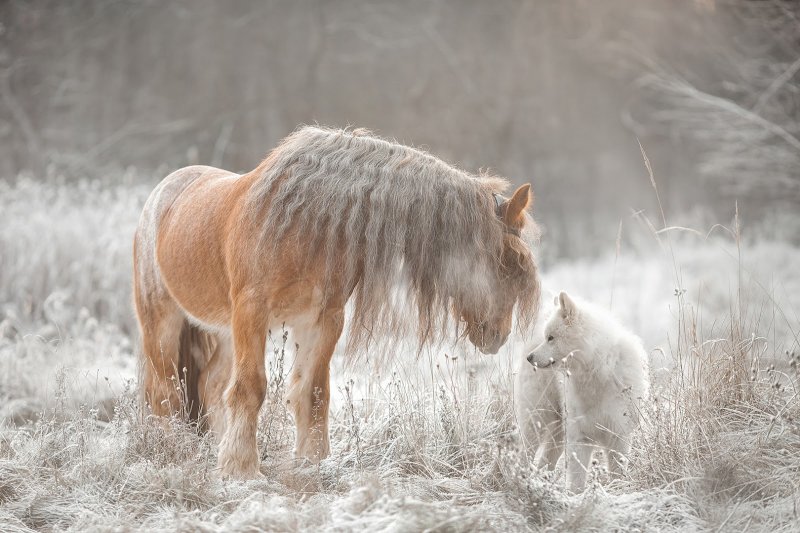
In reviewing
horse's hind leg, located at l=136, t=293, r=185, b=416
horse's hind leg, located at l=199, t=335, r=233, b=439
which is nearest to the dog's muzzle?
horse's hind leg, located at l=199, t=335, r=233, b=439

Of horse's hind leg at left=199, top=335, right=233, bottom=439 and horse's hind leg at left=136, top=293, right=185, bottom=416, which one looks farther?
horse's hind leg at left=199, top=335, right=233, bottom=439

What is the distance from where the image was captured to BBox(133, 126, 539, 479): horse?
3.46 m

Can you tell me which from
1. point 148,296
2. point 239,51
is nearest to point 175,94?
point 239,51

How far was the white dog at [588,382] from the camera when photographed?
3844 mm

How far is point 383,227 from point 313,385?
0.84 m

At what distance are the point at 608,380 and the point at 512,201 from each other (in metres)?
1.05

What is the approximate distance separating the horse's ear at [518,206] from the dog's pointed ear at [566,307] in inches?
18.6

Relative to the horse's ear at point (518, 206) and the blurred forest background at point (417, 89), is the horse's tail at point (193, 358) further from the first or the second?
the blurred forest background at point (417, 89)

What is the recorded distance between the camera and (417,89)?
617 inches

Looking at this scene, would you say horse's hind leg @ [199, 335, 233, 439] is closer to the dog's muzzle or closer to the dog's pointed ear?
the dog's muzzle

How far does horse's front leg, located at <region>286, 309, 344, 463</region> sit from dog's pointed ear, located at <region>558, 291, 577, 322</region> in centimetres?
109

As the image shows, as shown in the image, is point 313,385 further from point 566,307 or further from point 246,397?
point 566,307

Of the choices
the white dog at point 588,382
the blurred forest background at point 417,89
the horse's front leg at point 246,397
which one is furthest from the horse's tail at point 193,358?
the blurred forest background at point 417,89

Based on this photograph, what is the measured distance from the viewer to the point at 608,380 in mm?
3918
